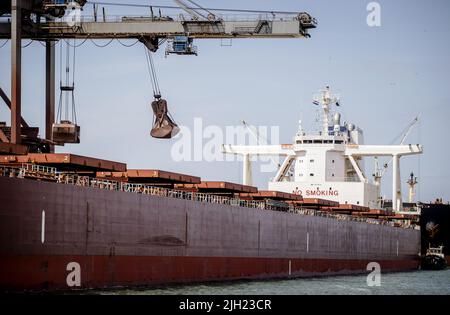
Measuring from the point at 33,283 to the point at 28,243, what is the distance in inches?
48.9

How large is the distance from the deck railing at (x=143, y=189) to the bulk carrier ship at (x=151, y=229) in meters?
0.08

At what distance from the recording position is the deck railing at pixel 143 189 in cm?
3188

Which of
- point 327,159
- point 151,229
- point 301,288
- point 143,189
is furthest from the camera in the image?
point 327,159

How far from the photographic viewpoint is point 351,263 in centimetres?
6138

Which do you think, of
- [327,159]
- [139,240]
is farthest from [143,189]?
[327,159]

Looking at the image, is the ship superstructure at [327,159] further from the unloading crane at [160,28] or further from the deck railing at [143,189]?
the unloading crane at [160,28]

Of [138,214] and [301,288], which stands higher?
[138,214]

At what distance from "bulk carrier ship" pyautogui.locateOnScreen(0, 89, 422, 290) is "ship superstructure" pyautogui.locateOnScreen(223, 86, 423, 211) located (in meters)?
2.82

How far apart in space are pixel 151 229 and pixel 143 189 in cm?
404

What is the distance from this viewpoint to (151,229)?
3691 cm

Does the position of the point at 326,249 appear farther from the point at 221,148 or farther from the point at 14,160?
the point at 14,160

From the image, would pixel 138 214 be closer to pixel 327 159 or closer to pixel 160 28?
pixel 160 28

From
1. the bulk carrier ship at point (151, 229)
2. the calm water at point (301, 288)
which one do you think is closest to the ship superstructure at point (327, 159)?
the bulk carrier ship at point (151, 229)

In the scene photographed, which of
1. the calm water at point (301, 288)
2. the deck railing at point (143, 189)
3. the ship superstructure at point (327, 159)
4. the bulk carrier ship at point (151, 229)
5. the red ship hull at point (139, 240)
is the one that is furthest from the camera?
the ship superstructure at point (327, 159)
